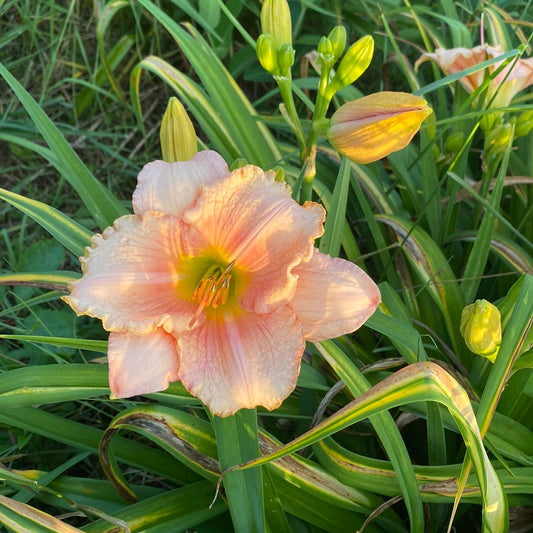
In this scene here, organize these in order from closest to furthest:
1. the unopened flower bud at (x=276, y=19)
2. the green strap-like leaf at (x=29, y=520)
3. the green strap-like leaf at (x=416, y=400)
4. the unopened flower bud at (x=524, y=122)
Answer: the green strap-like leaf at (x=416, y=400) < the green strap-like leaf at (x=29, y=520) < the unopened flower bud at (x=276, y=19) < the unopened flower bud at (x=524, y=122)

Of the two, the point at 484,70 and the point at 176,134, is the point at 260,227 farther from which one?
the point at 484,70

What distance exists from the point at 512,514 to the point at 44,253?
1.13 m

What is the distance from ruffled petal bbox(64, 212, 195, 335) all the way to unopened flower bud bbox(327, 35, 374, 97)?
32cm

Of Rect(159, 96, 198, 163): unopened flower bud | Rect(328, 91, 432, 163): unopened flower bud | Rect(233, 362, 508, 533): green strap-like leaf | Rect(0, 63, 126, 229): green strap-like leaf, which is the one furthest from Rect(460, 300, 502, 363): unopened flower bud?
Rect(0, 63, 126, 229): green strap-like leaf

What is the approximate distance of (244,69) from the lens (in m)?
1.85

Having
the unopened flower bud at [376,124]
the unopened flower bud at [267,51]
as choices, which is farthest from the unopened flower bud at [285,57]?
the unopened flower bud at [376,124]

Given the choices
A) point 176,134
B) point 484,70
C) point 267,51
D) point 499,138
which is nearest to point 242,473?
point 176,134

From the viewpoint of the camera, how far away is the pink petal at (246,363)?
818 mm

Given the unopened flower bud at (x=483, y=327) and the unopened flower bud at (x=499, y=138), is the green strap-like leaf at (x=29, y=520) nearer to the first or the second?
the unopened flower bud at (x=483, y=327)

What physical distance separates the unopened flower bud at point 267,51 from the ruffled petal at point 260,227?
197 millimetres

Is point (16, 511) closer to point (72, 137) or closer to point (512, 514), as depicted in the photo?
point (512, 514)

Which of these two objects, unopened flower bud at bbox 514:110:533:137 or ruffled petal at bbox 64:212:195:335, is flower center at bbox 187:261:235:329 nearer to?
ruffled petal at bbox 64:212:195:335

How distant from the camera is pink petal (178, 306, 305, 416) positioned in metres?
0.82

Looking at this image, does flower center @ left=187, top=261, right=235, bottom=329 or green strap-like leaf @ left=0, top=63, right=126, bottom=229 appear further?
green strap-like leaf @ left=0, top=63, right=126, bottom=229
